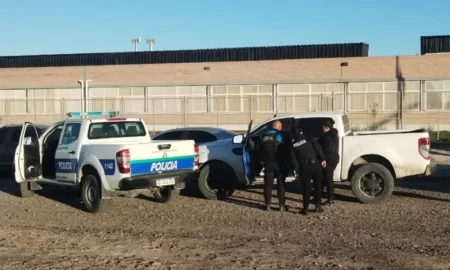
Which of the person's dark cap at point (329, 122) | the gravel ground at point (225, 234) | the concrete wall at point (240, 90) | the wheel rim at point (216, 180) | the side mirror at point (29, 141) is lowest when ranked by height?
the gravel ground at point (225, 234)

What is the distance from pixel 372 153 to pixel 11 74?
41.7m

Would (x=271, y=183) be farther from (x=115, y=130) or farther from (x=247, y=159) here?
(x=115, y=130)

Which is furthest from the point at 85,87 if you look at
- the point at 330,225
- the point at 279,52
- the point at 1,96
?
the point at 330,225

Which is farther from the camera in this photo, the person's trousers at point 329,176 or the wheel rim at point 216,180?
the wheel rim at point 216,180

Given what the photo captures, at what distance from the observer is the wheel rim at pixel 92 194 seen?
1134 cm

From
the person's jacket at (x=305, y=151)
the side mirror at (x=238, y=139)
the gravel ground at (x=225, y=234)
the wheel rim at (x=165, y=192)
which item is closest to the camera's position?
the gravel ground at (x=225, y=234)

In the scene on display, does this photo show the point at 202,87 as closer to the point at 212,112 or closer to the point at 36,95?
the point at 212,112

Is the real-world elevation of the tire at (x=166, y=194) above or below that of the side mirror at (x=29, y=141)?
below

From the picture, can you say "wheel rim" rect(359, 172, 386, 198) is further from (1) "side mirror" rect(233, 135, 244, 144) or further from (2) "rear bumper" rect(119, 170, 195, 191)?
(2) "rear bumper" rect(119, 170, 195, 191)

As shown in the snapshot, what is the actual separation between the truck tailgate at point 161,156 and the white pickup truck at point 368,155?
1.07 m

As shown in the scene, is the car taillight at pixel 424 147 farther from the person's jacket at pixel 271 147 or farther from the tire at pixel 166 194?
the tire at pixel 166 194

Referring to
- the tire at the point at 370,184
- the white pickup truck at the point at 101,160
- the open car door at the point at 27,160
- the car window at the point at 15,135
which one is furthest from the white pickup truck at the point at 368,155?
the car window at the point at 15,135

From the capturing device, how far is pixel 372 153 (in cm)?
1178

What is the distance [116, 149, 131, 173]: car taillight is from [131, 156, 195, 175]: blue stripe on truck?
0.32 ft
